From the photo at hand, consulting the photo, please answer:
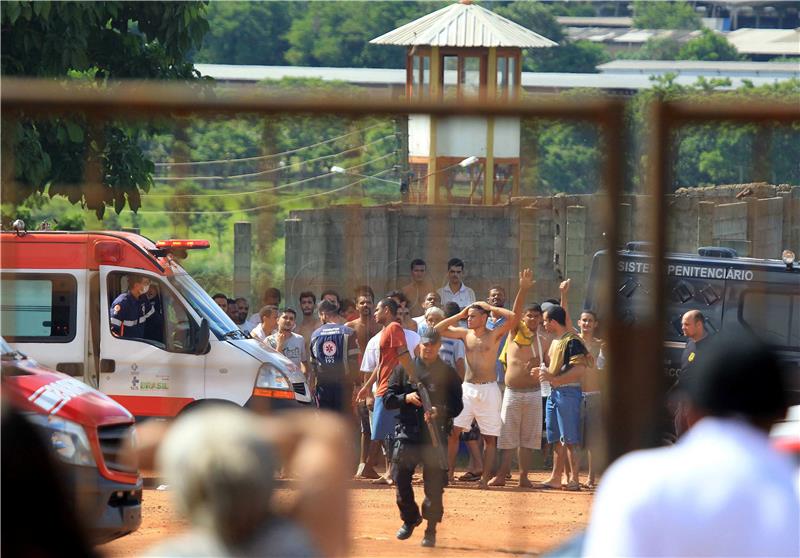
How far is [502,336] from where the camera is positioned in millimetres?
4453

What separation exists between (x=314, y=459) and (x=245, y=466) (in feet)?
1.00

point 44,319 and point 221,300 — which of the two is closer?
point 44,319

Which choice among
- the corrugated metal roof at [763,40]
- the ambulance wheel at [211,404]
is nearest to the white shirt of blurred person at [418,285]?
the ambulance wheel at [211,404]

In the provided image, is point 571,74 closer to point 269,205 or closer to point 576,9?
point 269,205

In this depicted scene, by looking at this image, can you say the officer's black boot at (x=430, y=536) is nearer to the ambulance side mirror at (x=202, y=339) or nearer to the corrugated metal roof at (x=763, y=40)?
the ambulance side mirror at (x=202, y=339)

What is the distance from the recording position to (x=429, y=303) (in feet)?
12.8

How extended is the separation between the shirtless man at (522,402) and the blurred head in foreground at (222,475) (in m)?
2.24

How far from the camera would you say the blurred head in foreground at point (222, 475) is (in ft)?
7.48

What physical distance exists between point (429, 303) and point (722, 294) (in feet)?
6.15

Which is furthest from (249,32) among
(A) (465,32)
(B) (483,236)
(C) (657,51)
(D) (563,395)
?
(B) (483,236)

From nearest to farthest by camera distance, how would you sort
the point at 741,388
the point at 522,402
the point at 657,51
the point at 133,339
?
Result: the point at 741,388 < the point at 522,402 < the point at 133,339 < the point at 657,51

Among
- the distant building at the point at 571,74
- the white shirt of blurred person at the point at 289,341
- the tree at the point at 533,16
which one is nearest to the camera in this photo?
the white shirt of blurred person at the point at 289,341

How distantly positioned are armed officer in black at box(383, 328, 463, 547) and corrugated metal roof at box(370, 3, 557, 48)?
1961cm

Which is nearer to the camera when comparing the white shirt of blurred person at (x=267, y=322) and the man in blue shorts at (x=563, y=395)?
the white shirt of blurred person at (x=267, y=322)
